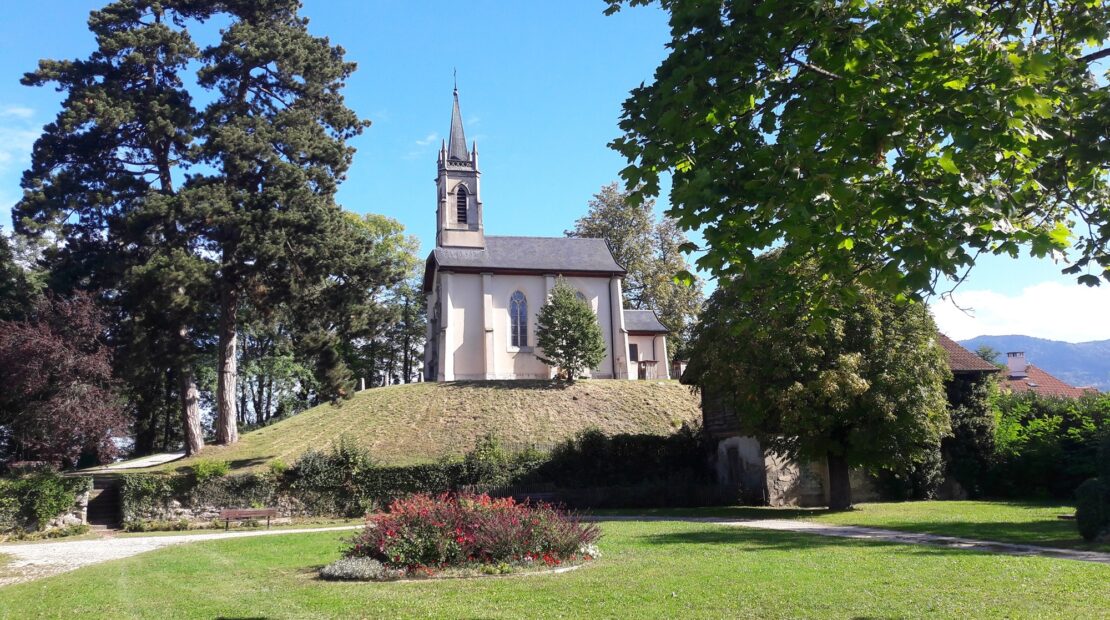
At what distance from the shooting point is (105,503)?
27.0 metres

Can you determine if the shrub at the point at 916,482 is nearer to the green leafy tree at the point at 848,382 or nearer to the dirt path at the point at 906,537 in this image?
the green leafy tree at the point at 848,382

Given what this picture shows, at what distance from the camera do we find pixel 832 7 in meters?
6.27

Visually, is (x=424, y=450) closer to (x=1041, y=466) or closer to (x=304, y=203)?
(x=304, y=203)

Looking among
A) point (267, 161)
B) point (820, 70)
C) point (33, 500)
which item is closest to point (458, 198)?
point (267, 161)

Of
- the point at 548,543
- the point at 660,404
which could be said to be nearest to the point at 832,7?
the point at 548,543

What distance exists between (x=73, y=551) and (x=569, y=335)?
26.9 m

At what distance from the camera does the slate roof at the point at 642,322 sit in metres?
50.1

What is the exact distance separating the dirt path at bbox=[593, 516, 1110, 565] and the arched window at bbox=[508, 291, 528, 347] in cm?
2523

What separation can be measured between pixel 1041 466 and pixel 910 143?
87.0 ft

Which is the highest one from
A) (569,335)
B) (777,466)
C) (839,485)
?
(569,335)

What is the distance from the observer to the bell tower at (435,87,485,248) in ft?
164

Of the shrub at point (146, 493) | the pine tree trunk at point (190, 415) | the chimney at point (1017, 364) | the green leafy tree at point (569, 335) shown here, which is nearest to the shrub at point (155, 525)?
the shrub at point (146, 493)

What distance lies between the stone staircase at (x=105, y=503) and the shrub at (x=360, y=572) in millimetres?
18098

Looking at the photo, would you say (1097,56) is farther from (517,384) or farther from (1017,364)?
(1017,364)
